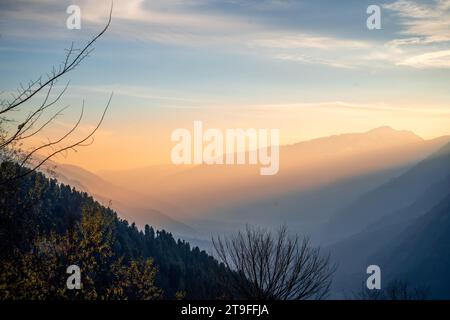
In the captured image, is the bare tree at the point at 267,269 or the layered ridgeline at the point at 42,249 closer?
the bare tree at the point at 267,269

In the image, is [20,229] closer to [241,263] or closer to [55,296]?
[55,296]

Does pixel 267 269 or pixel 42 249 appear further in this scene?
pixel 42 249

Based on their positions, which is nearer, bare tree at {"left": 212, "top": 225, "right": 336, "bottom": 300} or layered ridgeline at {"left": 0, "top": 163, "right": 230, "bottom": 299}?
bare tree at {"left": 212, "top": 225, "right": 336, "bottom": 300}

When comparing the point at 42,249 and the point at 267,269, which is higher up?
the point at 267,269
